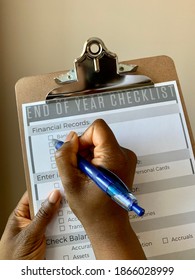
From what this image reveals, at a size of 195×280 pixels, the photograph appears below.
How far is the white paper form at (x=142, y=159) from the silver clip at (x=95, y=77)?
0.03ft

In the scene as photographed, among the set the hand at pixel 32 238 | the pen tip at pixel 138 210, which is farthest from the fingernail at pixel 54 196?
the pen tip at pixel 138 210

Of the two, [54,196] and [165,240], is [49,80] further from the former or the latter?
[165,240]

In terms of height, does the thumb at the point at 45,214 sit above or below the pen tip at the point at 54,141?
below

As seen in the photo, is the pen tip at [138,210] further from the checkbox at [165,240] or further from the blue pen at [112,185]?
the checkbox at [165,240]

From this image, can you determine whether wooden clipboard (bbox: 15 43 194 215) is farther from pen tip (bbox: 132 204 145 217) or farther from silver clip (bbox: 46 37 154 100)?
pen tip (bbox: 132 204 145 217)

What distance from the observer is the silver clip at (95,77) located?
536 mm

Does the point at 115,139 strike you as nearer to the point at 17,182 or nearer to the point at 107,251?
the point at 107,251

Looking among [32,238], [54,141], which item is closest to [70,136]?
[54,141]

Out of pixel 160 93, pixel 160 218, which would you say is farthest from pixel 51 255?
pixel 160 93

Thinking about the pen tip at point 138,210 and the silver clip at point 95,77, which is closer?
the pen tip at point 138,210

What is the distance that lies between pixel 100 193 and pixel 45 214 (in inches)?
3.6

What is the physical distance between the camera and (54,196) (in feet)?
1.64

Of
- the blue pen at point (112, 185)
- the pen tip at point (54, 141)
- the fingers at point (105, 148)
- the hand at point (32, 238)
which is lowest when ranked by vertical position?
the hand at point (32, 238)

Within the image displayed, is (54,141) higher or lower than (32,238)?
higher
